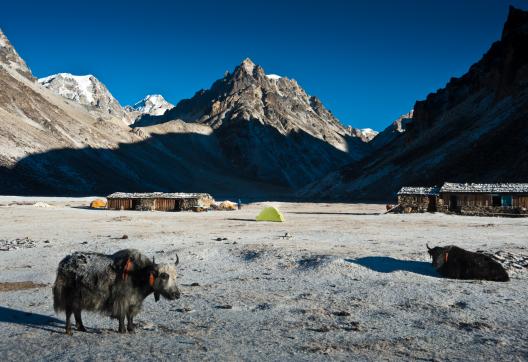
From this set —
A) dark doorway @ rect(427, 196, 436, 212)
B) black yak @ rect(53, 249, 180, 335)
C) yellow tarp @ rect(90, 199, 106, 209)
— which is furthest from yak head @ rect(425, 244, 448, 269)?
yellow tarp @ rect(90, 199, 106, 209)

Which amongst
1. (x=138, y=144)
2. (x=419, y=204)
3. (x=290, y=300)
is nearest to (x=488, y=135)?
(x=419, y=204)

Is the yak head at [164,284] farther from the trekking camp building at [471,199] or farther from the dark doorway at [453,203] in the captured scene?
the dark doorway at [453,203]

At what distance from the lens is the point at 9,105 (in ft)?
357

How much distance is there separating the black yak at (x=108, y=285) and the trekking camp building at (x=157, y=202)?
5058 centimetres

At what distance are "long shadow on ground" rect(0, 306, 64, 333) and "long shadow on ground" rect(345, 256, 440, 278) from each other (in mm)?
10396

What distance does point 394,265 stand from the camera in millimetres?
16328

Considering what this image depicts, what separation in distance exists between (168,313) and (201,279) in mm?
4163

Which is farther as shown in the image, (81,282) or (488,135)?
(488,135)

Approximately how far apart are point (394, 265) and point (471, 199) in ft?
129

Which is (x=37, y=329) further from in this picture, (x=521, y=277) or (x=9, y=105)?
(x=9, y=105)

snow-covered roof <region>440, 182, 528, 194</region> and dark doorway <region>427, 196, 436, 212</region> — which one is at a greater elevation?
snow-covered roof <region>440, 182, 528, 194</region>

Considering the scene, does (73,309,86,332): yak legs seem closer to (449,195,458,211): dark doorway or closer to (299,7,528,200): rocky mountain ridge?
(449,195,458,211): dark doorway

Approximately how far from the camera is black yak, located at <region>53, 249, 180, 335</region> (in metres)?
8.98

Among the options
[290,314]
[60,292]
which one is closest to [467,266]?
[290,314]
